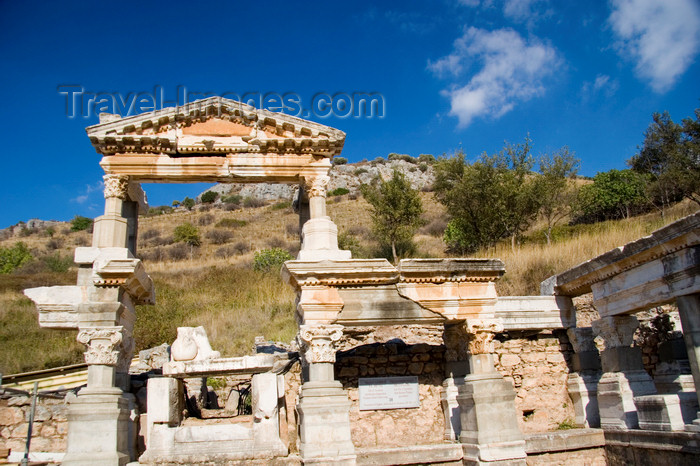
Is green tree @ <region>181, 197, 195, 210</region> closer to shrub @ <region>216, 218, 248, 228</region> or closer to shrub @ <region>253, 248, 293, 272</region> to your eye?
shrub @ <region>216, 218, 248, 228</region>

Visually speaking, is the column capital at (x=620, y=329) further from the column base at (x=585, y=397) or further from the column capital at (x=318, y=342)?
the column capital at (x=318, y=342)

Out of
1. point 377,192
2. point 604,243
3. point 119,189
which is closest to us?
point 119,189

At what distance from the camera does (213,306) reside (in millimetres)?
20875

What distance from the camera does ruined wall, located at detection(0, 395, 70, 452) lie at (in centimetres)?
932

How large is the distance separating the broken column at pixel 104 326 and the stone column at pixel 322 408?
3.03 meters

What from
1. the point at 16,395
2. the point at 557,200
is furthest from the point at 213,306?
the point at 557,200

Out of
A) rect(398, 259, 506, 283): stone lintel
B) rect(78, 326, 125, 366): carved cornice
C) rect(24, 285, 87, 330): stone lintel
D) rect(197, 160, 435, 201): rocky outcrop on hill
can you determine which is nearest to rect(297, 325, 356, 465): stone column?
rect(398, 259, 506, 283): stone lintel

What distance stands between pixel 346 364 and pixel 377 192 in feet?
61.4

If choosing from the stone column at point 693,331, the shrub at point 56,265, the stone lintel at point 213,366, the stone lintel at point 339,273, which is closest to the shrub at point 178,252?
the shrub at point 56,265

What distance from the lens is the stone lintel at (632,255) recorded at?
25.1ft

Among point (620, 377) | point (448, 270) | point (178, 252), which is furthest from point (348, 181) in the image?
point (620, 377)

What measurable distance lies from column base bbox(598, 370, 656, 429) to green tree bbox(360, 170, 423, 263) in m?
16.9

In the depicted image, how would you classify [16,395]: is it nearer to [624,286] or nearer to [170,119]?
[170,119]

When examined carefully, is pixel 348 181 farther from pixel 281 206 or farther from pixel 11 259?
pixel 11 259
